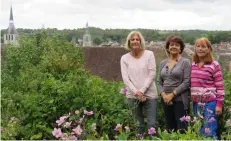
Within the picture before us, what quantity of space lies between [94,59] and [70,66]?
49.9 feet

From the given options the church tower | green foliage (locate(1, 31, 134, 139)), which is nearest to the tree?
the church tower

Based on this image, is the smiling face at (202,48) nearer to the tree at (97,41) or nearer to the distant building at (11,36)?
the distant building at (11,36)

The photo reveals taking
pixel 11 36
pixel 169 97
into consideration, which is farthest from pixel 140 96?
pixel 11 36

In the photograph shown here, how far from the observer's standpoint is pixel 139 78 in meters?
5.13

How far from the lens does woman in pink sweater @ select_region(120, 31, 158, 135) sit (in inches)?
201

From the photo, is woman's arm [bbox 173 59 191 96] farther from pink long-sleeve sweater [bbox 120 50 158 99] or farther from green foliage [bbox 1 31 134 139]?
green foliage [bbox 1 31 134 139]

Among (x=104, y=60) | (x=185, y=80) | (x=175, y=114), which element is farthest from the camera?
(x=104, y=60)

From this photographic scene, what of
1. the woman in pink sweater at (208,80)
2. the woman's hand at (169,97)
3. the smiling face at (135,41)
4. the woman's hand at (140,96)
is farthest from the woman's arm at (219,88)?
the smiling face at (135,41)

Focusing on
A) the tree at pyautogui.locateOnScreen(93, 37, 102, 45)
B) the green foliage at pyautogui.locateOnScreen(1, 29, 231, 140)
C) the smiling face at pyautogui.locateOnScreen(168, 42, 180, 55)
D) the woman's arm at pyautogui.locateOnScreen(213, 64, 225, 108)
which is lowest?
the tree at pyautogui.locateOnScreen(93, 37, 102, 45)

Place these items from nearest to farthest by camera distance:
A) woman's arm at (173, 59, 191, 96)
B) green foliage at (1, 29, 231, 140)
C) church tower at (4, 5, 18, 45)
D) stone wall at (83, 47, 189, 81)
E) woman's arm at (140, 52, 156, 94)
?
woman's arm at (173, 59, 191, 96), woman's arm at (140, 52, 156, 94), green foliage at (1, 29, 231, 140), church tower at (4, 5, 18, 45), stone wall at (83, 47, 189, 81)

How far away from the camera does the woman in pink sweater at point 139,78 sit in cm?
511

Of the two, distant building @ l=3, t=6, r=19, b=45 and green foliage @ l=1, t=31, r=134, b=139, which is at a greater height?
distant building @ l=3, t=6, r=19, b=45

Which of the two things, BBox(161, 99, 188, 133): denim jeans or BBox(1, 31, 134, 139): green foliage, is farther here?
BBox(1, 31, 134, 139): green foliage

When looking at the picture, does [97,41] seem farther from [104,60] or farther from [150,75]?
[150,75]
